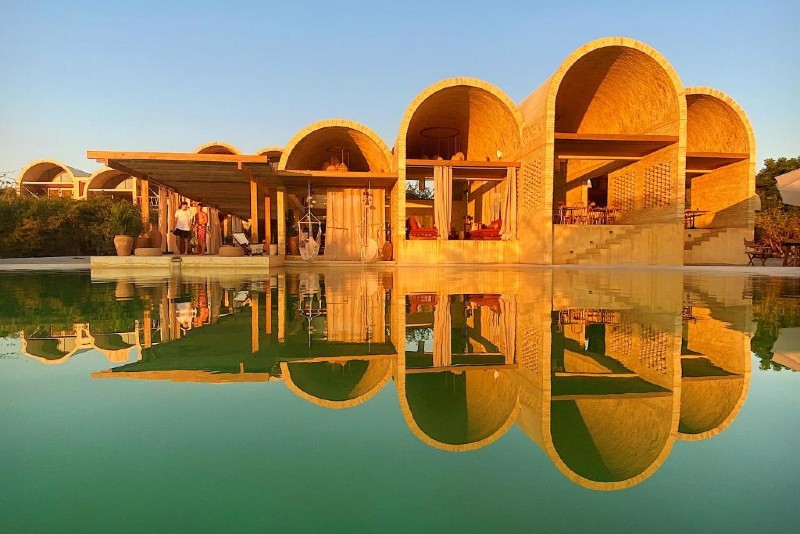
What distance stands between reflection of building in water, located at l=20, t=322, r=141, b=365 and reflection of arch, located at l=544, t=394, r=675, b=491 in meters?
2.12

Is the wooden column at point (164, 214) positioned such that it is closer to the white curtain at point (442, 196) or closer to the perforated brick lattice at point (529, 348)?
the white curtain at point (442, 196)

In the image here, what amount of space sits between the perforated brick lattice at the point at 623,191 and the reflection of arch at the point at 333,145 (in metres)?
7.84

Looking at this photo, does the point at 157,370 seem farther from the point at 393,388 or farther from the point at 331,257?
the point at 331,257

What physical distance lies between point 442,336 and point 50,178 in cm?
3824

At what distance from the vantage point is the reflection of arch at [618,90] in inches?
495

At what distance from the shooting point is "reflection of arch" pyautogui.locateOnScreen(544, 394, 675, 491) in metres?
1.25

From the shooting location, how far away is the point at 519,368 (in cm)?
229

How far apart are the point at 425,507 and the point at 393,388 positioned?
3.14 ft

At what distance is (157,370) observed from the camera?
7.34ft

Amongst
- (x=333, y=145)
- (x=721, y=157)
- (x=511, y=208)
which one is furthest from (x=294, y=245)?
(x=721, y=157)

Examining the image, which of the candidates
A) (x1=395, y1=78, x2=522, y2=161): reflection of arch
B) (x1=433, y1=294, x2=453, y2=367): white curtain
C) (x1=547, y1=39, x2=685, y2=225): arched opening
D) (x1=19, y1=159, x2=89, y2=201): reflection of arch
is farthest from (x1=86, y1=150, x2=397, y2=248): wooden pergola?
(x1=19, y1=159, x2=89, y2=201): reflection of arch

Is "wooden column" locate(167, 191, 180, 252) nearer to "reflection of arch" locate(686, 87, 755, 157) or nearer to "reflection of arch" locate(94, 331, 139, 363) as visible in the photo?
"reflection of arch" locate(94, 331, 139, 363)

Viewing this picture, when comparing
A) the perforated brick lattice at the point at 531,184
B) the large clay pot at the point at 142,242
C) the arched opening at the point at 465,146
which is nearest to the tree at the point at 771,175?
the arched opening at the point at 465,146

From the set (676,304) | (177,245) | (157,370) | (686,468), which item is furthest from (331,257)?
(686,468)
